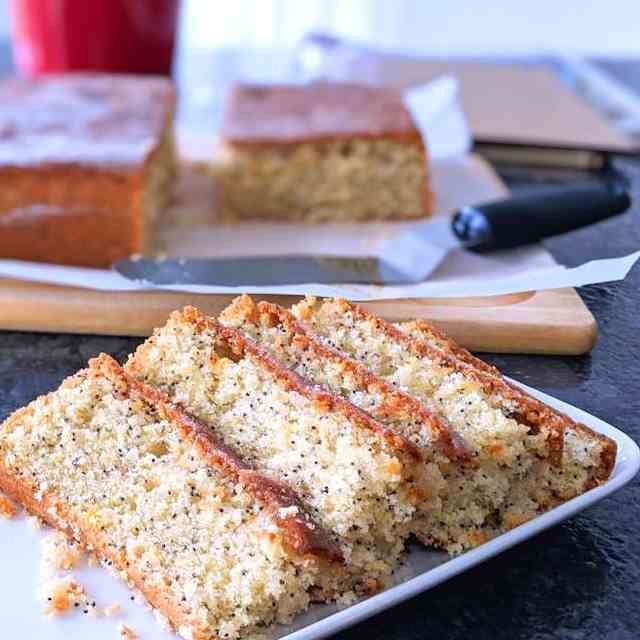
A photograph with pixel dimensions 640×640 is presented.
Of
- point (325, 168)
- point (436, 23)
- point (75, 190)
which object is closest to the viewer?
point (75, 190)

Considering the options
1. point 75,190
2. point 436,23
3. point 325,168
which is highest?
point 75,190

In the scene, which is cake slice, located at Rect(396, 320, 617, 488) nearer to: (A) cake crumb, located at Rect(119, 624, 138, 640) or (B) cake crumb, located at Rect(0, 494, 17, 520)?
(A) cake crumb, located at Rect(119, 624, 138, 640)

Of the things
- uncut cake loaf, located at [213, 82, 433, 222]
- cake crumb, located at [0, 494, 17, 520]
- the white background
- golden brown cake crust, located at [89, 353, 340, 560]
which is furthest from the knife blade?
the white background

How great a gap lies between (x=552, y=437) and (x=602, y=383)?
0.65 m

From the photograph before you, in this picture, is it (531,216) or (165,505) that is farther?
(531,216)

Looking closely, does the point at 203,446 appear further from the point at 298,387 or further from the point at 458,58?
the point at 458,58

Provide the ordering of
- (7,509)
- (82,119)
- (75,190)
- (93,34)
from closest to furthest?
1. (7,509)
2. (75,190)
3. (82,119)
4. (93,34)

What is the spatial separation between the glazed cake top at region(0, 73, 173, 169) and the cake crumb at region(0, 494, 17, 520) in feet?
4.90

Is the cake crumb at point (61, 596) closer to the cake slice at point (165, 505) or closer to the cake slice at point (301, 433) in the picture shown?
the cake slice at point (165, 505)

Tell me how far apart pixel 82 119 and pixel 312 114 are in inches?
30.7

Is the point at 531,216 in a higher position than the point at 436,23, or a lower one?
higher

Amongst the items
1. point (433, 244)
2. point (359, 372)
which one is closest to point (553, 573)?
point (359, 372)

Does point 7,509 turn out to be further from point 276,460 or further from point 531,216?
point 531,216

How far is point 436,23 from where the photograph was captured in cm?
688
